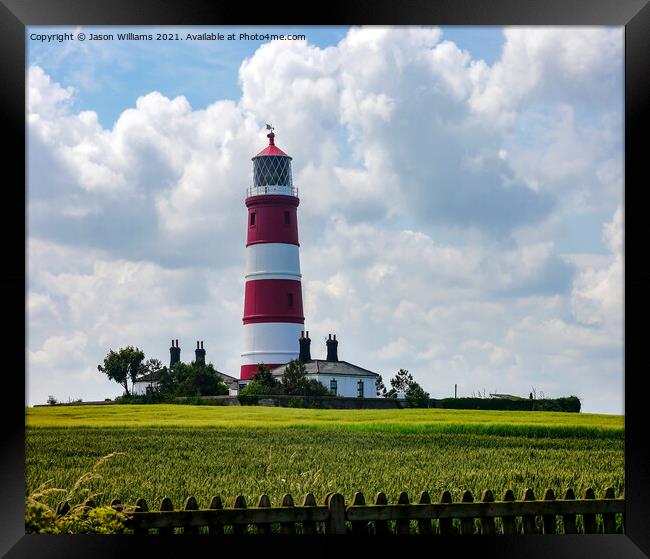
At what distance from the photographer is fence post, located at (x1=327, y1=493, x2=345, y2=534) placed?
7.45m

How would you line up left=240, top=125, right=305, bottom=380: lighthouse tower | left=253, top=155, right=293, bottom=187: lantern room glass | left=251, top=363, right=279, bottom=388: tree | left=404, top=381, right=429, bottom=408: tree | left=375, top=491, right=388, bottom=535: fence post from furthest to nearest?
left=240, top=125, right=305, bottom=380: lighthouse tower < left=253, top=155, right=293, bottom=187: lantern room glass < left=251, top=363, right=279, bottom=388: tree < left=404, top=381, right=429, bottom=408: tree < left=375, top=491, right=388, bottom=535: fence post

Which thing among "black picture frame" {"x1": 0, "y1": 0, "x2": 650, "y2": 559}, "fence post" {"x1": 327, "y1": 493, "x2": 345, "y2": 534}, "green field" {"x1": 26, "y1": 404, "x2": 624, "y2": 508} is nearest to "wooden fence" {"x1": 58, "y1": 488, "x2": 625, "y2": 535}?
"fence post" {"x1": 327, "y1": 493, "x2": 345, "y2": 534}

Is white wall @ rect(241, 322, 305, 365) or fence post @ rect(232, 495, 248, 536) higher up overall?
white wall @ rect(241, 322, 305, 365)

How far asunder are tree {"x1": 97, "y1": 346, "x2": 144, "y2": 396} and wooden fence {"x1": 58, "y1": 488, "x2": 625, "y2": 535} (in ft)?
46.4

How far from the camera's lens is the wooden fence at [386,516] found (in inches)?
294

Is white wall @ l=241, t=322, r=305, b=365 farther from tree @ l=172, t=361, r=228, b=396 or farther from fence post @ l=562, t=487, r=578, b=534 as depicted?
fence post @ l=562, t=487, r=578, b=534

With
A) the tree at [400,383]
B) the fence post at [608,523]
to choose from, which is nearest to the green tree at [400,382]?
the tree at [400,383]

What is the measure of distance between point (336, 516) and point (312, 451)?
8.53 m

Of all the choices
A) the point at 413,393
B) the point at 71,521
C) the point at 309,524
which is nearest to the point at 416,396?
the point at 413,393

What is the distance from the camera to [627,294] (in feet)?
24.6

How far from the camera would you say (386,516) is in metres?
7.65

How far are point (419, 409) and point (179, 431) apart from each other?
7596 mm

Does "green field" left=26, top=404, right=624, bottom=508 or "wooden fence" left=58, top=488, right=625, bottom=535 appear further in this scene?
"green field" left=26, top=404, right=624, bottom=508

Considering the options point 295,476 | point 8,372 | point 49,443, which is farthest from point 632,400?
point 49,443
